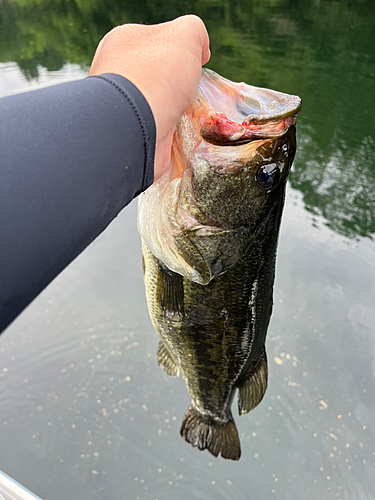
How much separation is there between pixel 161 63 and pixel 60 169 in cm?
33

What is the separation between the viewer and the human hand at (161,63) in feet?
2.18

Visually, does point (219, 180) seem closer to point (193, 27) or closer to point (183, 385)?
point (193, 27)

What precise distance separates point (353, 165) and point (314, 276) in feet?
6.49

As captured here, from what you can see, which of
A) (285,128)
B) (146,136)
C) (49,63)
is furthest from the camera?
(49,63)

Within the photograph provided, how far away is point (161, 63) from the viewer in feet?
2.34

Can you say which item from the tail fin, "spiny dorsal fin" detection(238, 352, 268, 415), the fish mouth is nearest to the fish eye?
the fish mouth

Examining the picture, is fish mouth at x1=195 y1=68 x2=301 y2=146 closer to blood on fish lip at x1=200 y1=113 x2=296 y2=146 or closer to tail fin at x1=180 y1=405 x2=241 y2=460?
blood on fish lip at x1=200 y1=113 x2=296 y2=146

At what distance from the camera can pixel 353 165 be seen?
15.2 ft

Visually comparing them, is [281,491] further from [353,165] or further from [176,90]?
[353,165]

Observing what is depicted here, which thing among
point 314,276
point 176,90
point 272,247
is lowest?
point 314,276

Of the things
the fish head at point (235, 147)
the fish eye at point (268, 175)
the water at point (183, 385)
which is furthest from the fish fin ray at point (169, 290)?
the water at point (183, 385)

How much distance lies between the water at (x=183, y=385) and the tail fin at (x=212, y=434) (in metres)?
0.61

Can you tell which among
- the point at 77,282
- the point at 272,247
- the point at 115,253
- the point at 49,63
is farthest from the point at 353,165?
the point at 49,63

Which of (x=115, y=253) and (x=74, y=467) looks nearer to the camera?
(x=74, y=467)
